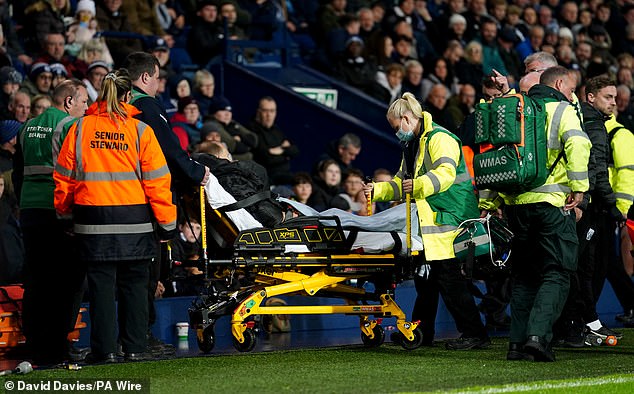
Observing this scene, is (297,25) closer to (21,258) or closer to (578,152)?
(21,258)

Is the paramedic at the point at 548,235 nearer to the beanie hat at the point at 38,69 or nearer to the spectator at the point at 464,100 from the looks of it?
the beanie hat at the point at 38,69

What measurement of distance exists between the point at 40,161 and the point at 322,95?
29.2 ft

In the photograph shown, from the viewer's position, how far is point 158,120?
9.61 metres

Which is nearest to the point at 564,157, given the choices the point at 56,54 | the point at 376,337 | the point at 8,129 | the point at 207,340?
the point at 376,337

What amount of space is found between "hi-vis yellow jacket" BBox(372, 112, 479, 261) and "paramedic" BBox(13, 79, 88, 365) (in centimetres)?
262

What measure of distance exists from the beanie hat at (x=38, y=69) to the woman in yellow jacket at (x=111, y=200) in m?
5.22

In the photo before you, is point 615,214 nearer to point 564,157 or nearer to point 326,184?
point 564,157

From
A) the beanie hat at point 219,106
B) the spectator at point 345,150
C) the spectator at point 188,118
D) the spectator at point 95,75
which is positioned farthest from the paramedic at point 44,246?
the spectator at point 345,150

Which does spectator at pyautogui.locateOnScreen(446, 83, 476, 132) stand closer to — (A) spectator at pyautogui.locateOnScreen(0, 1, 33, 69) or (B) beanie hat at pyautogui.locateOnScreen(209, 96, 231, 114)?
(B) beanie hat at pyautogui.locateOnScreen(209, 96, 231, 114)

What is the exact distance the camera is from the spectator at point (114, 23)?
16.2 meters

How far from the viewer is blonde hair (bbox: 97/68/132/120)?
8744 millimetres

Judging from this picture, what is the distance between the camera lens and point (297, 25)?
2000cm

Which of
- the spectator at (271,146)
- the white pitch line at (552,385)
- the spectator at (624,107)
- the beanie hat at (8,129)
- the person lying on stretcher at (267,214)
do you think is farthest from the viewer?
the spectator at (624,107)

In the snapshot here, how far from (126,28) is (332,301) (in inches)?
204
